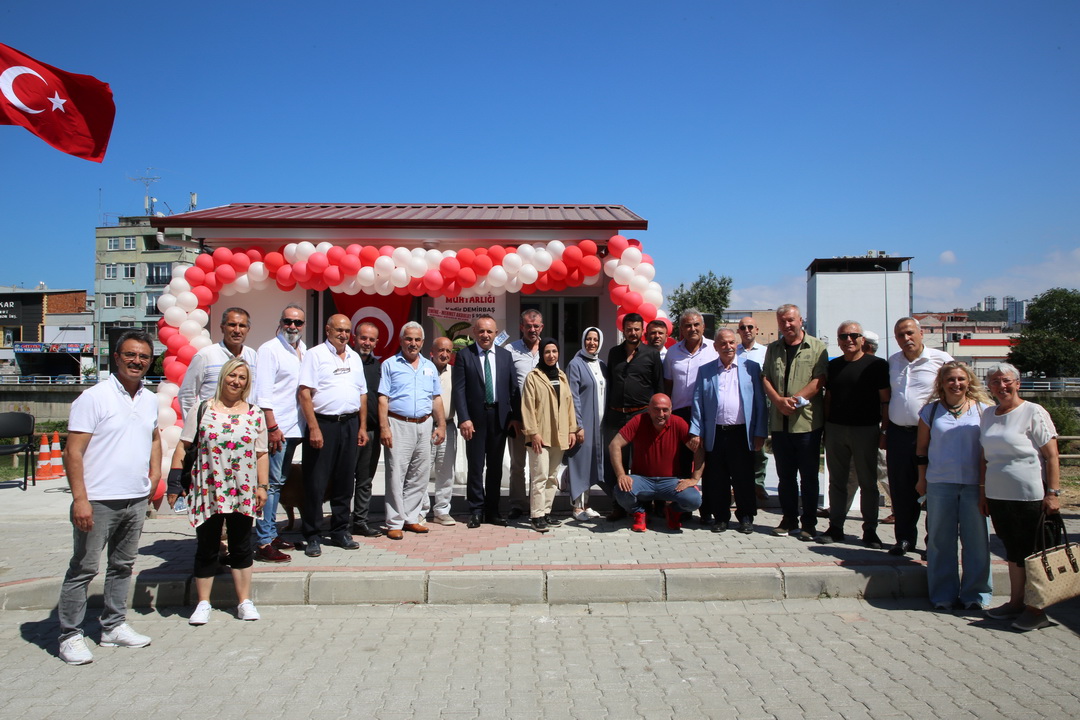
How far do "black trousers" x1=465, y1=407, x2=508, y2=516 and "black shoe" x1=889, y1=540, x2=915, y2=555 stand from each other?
132 inches

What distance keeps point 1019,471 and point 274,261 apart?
872 centimetres

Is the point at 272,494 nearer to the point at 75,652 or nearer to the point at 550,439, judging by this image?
the point at 75,652

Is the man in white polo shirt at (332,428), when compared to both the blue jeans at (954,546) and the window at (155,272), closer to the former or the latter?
the blue jeans at (954,546)

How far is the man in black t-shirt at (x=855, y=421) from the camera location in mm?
5754

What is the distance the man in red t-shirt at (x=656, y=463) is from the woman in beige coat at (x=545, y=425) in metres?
0.49

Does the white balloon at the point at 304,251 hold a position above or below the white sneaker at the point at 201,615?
above

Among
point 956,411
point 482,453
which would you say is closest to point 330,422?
point 482,453

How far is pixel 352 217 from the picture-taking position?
408 inches

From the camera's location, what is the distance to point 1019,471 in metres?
4.39

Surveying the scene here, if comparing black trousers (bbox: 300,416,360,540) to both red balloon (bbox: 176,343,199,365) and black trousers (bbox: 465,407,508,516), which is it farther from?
red balloon (bbox: 176,343,199,365)

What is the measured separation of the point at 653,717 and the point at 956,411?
123 inches

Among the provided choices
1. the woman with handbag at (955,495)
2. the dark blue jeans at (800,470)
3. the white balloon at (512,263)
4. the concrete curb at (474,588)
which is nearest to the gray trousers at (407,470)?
the concrete curb at (474,588)

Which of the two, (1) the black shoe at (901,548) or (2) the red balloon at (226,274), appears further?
(2) the red balloon at (226,274)

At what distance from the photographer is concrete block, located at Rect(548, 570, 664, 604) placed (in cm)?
502
